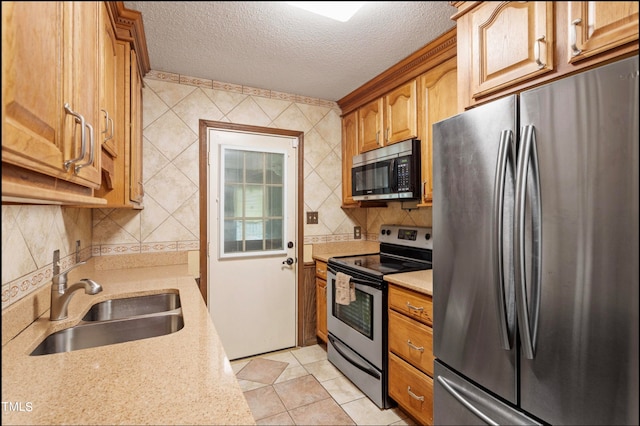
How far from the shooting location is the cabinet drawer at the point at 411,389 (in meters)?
1.66

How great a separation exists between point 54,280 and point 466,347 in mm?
1459

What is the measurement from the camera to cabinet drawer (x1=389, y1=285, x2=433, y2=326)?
163 centimetres

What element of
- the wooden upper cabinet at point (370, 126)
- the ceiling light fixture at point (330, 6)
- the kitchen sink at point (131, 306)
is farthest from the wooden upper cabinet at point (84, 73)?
the wooden upper cabinet at point (370, 126)

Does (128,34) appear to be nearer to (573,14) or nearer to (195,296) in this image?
(573,14)

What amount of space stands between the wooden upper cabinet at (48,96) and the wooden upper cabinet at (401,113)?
179 cm

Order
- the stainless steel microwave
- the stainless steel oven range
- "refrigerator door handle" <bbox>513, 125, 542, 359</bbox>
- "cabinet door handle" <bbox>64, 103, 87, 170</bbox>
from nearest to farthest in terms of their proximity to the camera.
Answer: "cabinet door handle" <bbox>64, 103, 87, 170</bbox> < "refrigerator door handle" <bbox>513, 125, 542, 359</bbox> < the stainless steel oven range < the stainless steel microwave

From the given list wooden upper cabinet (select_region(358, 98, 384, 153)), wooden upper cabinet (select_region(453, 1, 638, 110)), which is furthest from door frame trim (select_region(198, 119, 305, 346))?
wooden upper cabinet (select_region(453, 1, 638, 110))

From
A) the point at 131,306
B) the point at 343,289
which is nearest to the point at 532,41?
the point at 343,289

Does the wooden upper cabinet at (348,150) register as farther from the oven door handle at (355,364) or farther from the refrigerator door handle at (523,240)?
the refrigerator door handle at (523,240)

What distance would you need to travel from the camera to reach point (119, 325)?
1.39 metres

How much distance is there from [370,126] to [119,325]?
2074 mm

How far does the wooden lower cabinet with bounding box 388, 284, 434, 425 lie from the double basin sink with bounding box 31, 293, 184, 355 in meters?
1.11

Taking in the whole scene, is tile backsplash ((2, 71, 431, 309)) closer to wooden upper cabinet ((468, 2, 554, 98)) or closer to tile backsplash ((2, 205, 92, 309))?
tile backsplash ((2, 205, 92, 309))

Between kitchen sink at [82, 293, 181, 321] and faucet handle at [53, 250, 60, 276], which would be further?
kitchen sink at [82, 293, 181, 321]
